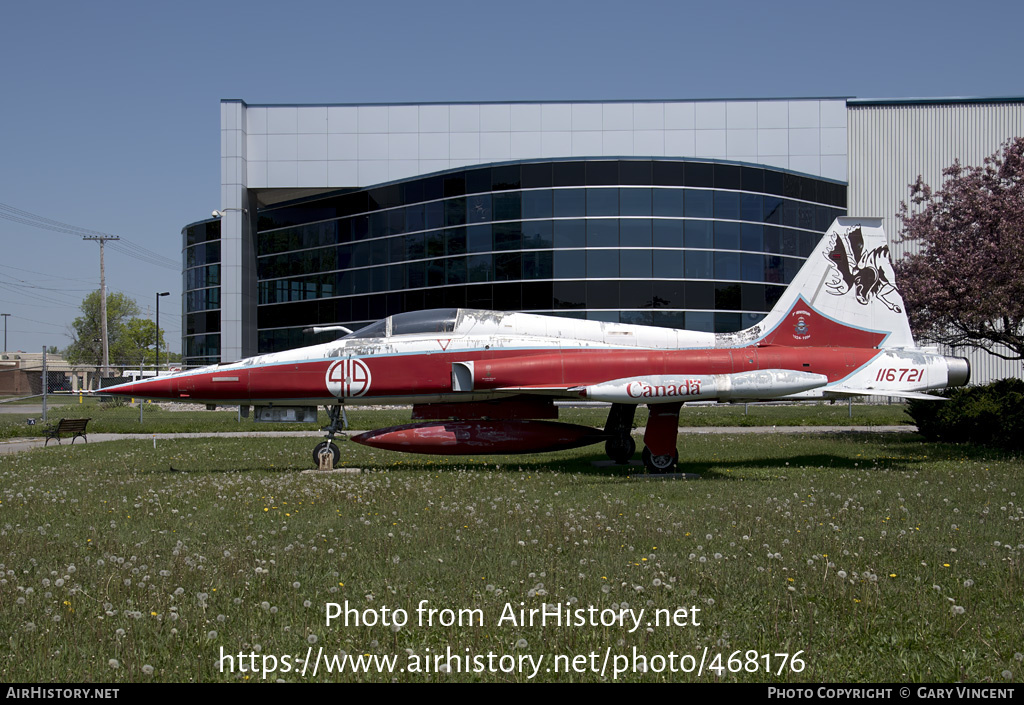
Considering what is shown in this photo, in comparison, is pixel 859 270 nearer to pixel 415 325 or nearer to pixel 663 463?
pixel 663 463

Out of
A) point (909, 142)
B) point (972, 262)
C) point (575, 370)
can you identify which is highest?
point (909, 142)

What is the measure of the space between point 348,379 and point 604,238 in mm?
27906

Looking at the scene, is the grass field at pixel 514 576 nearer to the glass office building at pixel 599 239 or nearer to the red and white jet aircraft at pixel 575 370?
the red and white jet aircraft at pixel 575 370

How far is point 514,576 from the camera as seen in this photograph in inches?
246

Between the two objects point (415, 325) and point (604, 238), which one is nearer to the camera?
point (415, 325)

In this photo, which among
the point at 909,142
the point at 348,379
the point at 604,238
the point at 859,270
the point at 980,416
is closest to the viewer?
the point at 348,379

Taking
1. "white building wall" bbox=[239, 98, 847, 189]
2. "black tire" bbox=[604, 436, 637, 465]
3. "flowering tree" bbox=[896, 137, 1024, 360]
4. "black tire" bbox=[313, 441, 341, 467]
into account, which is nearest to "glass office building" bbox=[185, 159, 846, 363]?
"white building wall" bbox=[239, 98, 847, 189]

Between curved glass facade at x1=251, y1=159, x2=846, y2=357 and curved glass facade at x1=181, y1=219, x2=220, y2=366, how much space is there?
14.3m

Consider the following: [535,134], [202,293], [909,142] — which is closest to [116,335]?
[202,293]

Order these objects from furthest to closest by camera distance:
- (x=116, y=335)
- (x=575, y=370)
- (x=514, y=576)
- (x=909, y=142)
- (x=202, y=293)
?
(x=116, y=335) < (x=202, y=293) < (x=909, y=142) < (x=575, y=370) < (x=514, y=576)

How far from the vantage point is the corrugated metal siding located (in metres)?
41.6

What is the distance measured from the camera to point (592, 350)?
14.0 m

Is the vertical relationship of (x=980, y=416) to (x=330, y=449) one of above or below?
above

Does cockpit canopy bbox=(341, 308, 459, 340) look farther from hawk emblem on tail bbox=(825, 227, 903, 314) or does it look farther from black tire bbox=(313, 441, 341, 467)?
hawk emblem on tail bbox=(825, 227, 903, 314)
